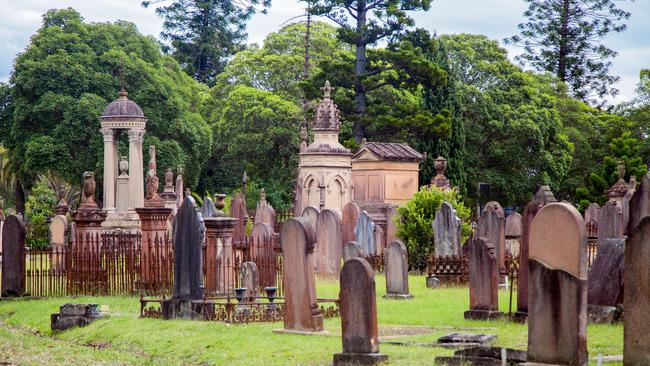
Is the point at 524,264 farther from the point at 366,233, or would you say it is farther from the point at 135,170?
the point at 135,170

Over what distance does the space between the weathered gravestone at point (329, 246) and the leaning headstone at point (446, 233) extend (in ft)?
7.74

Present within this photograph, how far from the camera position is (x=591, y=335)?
1642 centimetres

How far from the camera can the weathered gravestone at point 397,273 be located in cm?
2345

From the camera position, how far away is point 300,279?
17.5 metres

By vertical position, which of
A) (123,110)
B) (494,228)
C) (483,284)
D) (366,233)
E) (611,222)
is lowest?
(483,284)

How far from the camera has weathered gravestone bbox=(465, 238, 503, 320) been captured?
63.0 ft

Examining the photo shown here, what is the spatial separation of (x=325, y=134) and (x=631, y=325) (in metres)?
28.5

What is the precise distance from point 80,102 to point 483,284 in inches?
1491

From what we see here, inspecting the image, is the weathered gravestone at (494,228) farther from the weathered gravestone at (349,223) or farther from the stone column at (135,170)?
the stone column at (135,170)

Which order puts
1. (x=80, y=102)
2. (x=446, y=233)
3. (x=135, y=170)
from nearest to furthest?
1. (x=446, y=233)
2. (x=135, y=170)
3. (x=80, y=102)

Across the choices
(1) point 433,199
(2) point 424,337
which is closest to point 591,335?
(2) point 424,337

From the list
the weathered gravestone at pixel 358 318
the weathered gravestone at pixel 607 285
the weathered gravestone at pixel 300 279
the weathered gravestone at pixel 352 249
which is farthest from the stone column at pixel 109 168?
the weathered gravestone at pixel 358 318

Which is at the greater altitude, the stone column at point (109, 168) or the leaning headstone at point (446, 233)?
the stone column at point (109, 168)

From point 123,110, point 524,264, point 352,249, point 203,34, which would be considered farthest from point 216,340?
point 203,34
